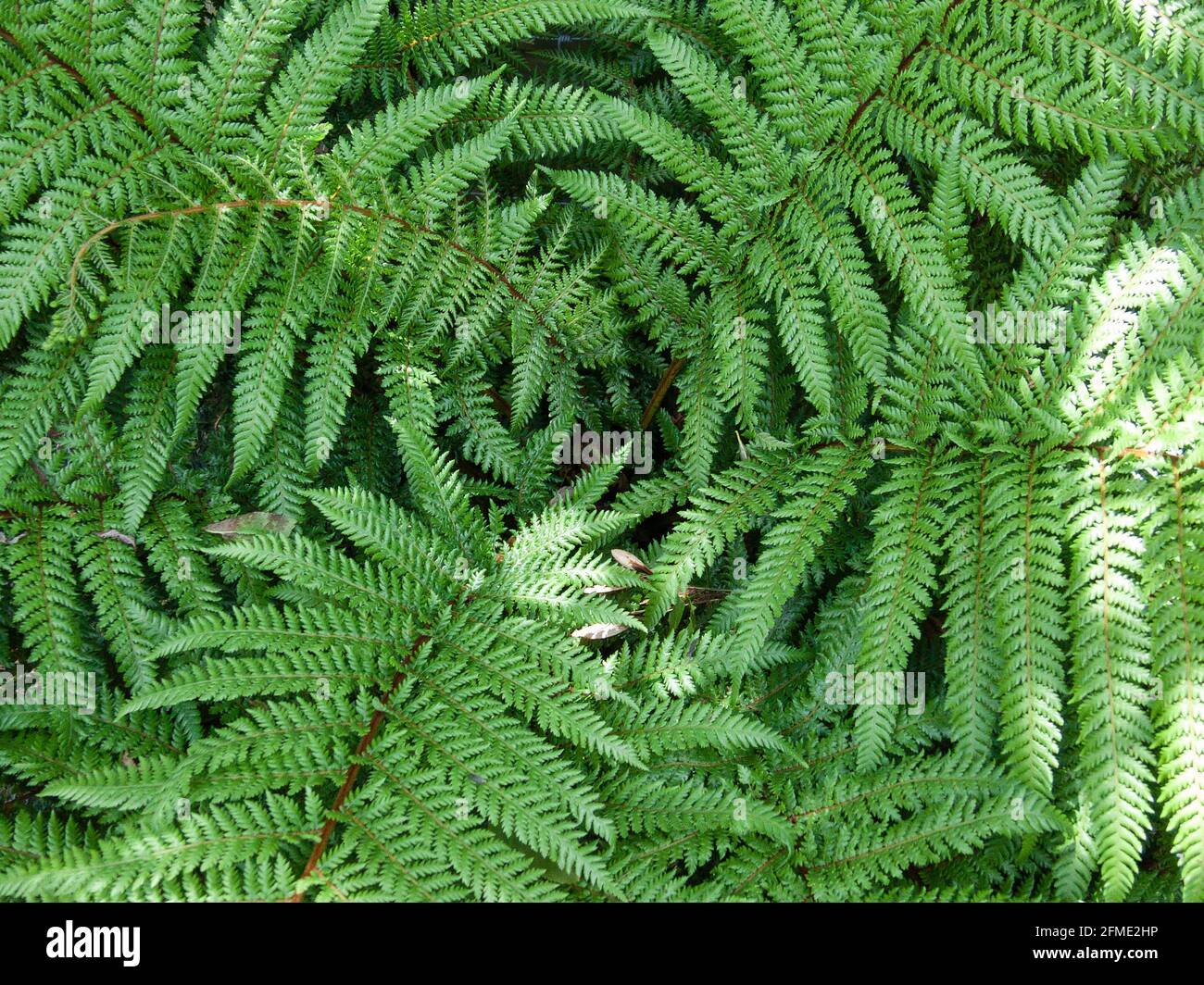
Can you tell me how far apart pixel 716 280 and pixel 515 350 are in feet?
2.56

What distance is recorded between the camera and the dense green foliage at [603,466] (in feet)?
8.75

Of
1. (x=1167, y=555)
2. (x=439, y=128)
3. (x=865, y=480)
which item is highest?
(x=439, y=128)

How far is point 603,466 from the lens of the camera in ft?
10.2

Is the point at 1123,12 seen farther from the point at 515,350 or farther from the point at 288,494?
the point at 288,494

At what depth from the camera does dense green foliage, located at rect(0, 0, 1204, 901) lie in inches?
105

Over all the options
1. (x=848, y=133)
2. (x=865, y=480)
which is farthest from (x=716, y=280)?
(x=865, y=480)

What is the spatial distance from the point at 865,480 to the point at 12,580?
9.93 feet

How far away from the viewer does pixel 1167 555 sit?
2672 millimetres

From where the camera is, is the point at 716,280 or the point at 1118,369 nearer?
the point at 1118,369

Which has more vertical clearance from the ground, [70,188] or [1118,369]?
[70,188]
